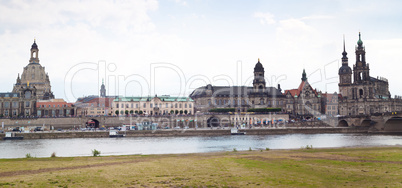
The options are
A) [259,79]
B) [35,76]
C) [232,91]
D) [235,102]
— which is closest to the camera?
[235,102]

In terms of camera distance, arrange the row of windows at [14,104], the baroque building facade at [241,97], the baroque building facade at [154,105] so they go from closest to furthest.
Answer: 1. the baroque building facade at [154,105]
2. the row of windows at [14,104]
3. the baroque building facade at [241,97]

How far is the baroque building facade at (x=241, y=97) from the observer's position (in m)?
155

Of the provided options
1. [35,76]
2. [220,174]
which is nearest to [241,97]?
[35,76]

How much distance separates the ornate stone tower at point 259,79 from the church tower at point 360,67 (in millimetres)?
37016

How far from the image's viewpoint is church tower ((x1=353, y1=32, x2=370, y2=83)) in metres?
160

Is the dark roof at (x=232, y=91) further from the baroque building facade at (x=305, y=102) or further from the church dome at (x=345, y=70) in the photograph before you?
the church dome at (x=345, y=70)

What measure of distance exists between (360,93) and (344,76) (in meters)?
9.26

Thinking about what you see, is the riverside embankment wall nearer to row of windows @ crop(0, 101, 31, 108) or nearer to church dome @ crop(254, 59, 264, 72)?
church dome @ crop(254, 59, 264, 72)

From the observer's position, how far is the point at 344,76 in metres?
164

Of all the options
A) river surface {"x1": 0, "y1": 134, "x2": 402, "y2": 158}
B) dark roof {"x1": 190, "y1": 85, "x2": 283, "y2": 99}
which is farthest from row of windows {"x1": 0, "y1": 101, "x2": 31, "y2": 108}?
river surface {"x1": 0, "y1": 134, "x2": 402, "y2": 158}

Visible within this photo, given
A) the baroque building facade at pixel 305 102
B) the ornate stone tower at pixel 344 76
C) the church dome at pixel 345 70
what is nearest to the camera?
the baroque building facade at pixel 305 102

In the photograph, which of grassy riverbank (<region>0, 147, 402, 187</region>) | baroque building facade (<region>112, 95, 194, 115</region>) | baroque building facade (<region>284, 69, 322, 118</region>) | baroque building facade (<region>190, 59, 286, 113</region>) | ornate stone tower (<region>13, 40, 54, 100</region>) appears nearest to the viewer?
grassy riverbank (<region>0, 147, 402, 187</region>)

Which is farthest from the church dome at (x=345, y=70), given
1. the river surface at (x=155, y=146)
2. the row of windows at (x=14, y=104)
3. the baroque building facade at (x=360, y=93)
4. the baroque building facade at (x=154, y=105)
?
the row of windows at (x=14, y=104)

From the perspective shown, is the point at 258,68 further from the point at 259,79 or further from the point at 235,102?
the point at 235,102
